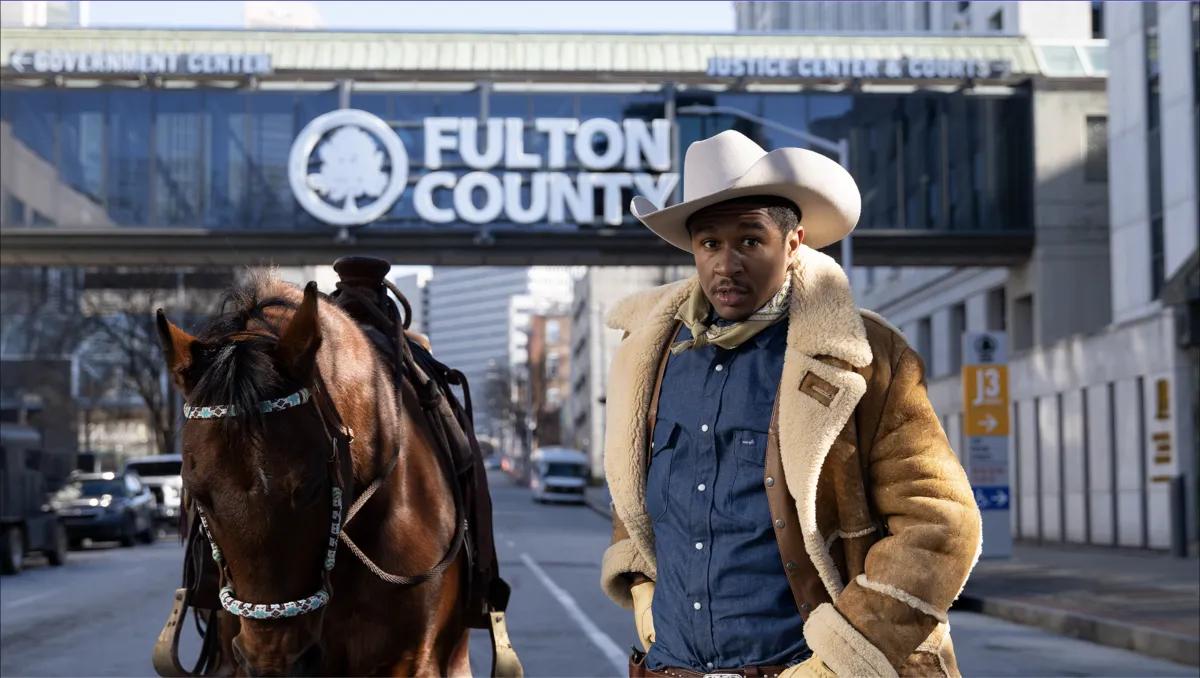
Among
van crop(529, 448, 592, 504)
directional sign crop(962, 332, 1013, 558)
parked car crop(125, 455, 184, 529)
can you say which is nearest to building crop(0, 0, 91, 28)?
parked car crop(125, 455, 184, 529)

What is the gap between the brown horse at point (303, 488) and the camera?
157 inches

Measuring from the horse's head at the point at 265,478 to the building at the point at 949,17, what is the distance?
3611 cm

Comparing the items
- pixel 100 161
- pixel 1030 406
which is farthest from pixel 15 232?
pixel 1030 406

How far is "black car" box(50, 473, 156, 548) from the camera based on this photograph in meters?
31.7

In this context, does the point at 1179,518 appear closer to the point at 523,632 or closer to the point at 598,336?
the point at 523,632

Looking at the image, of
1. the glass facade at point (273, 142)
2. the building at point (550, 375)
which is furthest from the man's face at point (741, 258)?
the building at point (550, 375)

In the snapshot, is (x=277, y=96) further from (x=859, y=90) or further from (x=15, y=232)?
(x=859, y=90)

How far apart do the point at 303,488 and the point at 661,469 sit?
1064 millimetres

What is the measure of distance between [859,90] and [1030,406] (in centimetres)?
905

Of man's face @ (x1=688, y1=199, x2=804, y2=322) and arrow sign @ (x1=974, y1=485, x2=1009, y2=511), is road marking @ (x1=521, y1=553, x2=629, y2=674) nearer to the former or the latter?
arrow sign @ (x1=974, y1=485, x2=1009, y2=511)

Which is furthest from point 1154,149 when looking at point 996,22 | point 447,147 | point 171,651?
point 171,651

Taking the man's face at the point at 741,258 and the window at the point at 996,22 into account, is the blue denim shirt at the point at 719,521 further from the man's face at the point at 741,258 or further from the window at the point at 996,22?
the window at the point at 996,22

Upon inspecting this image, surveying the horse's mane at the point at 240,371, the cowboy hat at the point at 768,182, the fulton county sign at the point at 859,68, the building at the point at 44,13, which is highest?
the building at the point at 44,13

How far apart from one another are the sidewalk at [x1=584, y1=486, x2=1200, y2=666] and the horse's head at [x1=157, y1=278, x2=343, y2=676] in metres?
5.35
